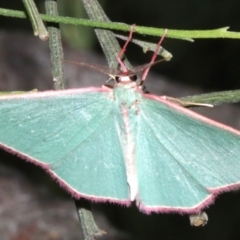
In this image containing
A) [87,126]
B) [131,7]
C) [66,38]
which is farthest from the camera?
[131,7]

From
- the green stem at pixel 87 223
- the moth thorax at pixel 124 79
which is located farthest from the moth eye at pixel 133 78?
the green stem at pixel 87 223

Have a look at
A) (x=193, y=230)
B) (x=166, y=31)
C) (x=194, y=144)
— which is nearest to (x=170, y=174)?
(x=194, y=144)

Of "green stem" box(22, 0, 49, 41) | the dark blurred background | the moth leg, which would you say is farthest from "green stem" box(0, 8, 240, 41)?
the dark blurred background

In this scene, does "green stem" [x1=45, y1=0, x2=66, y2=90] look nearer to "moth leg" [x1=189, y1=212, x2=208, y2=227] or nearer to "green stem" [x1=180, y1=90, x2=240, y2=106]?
"green stem" [x1=180, y1=90, x2=240, y2=106]

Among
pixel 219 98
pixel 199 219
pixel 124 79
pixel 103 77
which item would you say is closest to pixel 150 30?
pixel 124 79

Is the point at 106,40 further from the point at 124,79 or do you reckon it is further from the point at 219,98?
the point at 219,98

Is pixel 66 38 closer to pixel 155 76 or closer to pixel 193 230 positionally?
pixel 155 76

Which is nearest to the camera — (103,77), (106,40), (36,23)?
(36,23)

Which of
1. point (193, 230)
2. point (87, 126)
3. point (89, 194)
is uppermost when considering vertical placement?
point (87, 126)
